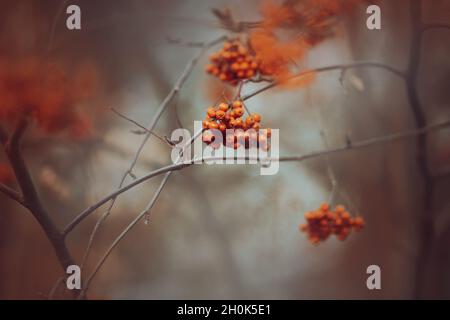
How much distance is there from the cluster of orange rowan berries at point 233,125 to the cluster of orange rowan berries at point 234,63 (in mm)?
89

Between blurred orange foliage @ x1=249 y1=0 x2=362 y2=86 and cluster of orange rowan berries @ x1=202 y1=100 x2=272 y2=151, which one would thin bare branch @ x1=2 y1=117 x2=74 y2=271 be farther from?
blurred orange foliage @ x1=249 y1=0 x2=362 y2=86

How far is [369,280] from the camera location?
136 centimetres

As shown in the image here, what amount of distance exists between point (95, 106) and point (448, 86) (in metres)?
0.97

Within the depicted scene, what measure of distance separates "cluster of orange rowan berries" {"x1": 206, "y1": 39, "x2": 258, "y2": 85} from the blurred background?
0.22 metres

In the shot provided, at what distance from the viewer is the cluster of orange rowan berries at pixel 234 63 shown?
995mm

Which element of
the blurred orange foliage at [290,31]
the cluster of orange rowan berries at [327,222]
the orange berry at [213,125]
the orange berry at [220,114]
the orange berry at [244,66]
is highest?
the blurred orange foliage at [290,31]

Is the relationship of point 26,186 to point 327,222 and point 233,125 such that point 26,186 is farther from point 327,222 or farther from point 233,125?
point 327,222

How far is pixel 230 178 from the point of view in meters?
1.37

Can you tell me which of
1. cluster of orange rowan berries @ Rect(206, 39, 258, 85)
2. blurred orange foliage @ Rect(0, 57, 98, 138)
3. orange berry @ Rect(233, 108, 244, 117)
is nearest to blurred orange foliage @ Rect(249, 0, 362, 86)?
cluster of orange rowan berries @ Rect(206, 39, 258, 85)

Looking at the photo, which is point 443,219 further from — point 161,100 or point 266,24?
point 161,100

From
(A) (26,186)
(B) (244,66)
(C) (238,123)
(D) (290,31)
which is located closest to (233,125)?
(C) (238,123)

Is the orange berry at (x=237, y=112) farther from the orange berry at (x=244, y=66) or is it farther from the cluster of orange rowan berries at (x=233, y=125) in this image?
the orange berry at (x=244, y=66)

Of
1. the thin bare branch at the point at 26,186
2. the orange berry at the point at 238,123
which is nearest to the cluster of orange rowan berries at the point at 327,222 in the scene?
the orange berry at the point at 238,123
